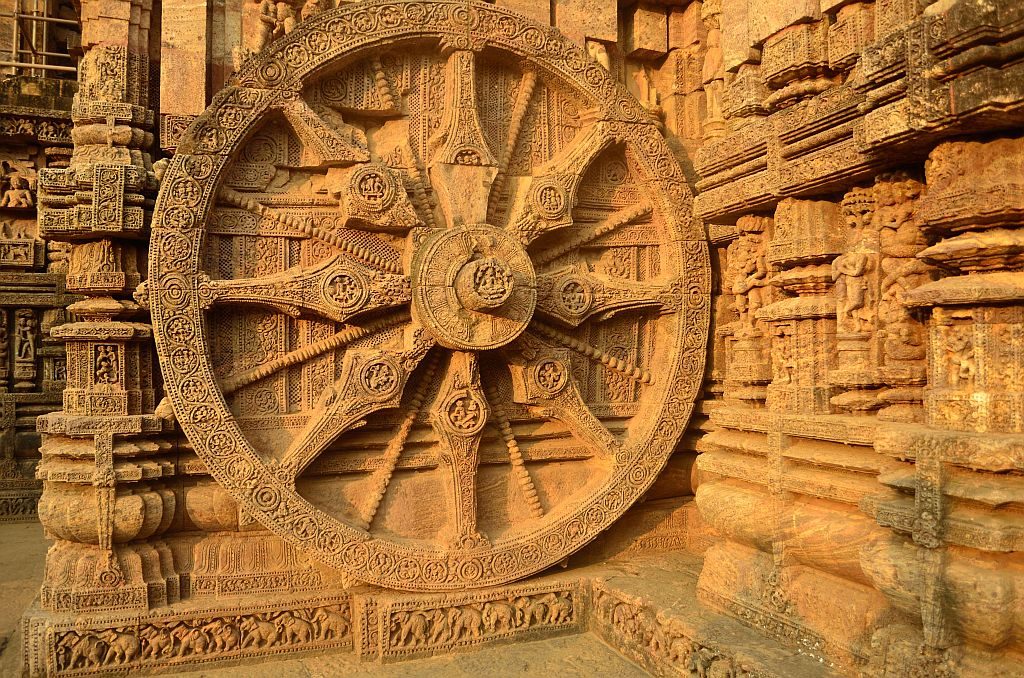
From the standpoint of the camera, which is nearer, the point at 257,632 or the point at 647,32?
the point at 257,632

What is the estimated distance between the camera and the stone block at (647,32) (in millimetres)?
6363

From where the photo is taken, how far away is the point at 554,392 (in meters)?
5.55

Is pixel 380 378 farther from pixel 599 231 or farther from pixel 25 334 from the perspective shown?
pixel 25 334

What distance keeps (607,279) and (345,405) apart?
1929mm

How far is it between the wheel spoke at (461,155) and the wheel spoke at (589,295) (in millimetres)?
640

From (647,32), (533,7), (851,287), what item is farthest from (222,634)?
(647,32)

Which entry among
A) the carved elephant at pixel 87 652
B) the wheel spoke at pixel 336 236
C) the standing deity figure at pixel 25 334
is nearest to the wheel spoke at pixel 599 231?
the wheel spoke at pixel 336 236

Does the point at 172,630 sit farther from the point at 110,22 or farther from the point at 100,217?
the point at 110,22

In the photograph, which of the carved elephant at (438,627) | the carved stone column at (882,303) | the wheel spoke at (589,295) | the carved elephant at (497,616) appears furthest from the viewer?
the wheel spoke at (589,295)

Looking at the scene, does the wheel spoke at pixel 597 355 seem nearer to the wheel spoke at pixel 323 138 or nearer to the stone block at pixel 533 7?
the wheel spoke at pixel 323 138

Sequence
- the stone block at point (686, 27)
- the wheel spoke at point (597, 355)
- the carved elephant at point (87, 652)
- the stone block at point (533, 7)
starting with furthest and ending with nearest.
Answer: the stone block at point (686, 27)
the stone block at point (533, 7)
the wheel spoke at point (597, 355)
the carved elephant at point (87, 652)

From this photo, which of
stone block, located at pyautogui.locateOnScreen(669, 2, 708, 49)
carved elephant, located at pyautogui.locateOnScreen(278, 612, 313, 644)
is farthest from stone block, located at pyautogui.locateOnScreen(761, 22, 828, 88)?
carved elephant, located at pyautogui.locateOnScreen(278, 612, 313, 644)

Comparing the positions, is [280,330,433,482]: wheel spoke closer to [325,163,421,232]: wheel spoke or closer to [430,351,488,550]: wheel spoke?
[430,351,488,550]: wheel spoke

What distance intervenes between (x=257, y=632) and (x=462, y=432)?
163 cm
